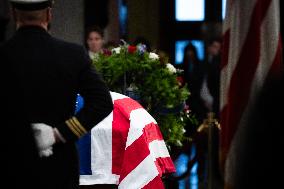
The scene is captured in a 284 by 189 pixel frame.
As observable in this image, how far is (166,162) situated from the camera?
7.38m

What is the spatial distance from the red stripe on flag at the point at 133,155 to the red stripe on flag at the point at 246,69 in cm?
199

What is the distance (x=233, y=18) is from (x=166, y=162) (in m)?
2.39

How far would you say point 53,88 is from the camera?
491 centimetres

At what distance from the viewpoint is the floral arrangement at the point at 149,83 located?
8.52 metres

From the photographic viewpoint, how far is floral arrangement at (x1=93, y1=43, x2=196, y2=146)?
8.52m

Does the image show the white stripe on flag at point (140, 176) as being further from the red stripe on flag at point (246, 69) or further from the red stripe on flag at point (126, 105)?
the red stripe on flag at point (246, 69)

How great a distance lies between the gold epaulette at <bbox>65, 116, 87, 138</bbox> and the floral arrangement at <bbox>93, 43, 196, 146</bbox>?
3.50 m

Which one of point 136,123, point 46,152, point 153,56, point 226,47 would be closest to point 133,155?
point 136,123

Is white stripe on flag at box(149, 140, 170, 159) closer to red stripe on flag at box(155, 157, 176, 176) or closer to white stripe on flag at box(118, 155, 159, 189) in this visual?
red stripe on flag at box(155, 157, 176, 176)

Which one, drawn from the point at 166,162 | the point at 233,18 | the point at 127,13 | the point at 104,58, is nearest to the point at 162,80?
the point at 104,58

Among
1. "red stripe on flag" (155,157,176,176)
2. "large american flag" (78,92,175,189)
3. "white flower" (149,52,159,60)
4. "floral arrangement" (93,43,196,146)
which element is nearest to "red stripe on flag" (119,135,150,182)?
"large american flag" (78,92,175,189)

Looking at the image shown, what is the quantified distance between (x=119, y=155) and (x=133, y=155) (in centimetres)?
9

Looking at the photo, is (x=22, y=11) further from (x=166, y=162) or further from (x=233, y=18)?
(x=166, y=162)

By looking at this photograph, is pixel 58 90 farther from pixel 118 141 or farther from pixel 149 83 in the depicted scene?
pixel 149 83
